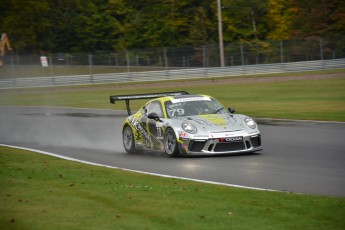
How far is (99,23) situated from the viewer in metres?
71.2

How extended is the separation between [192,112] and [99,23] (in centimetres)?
5652

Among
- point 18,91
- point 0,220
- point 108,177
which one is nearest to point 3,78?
point 18,91

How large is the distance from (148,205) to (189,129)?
6.34 metres

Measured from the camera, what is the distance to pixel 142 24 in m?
70.4

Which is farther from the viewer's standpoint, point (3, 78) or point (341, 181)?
point (3, 78)

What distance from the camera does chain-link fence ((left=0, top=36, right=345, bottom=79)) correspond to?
51000 millimetres

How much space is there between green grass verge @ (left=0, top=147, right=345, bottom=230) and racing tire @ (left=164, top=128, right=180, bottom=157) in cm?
347

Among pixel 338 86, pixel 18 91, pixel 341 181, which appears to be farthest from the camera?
pixel 18 91

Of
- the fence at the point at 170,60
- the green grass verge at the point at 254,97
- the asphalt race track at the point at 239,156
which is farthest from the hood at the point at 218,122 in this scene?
the fence at the point at 170,60

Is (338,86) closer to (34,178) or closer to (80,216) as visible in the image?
(34,178)

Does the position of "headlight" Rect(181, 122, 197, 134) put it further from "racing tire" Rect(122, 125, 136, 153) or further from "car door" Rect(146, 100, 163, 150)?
"racing tire" Rect(122, 125, 136, 153)

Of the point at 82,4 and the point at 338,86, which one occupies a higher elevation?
the point at 82,4

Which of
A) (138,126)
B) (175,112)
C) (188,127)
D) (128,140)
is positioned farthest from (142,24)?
(188,127)

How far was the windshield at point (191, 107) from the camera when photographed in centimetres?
1581
